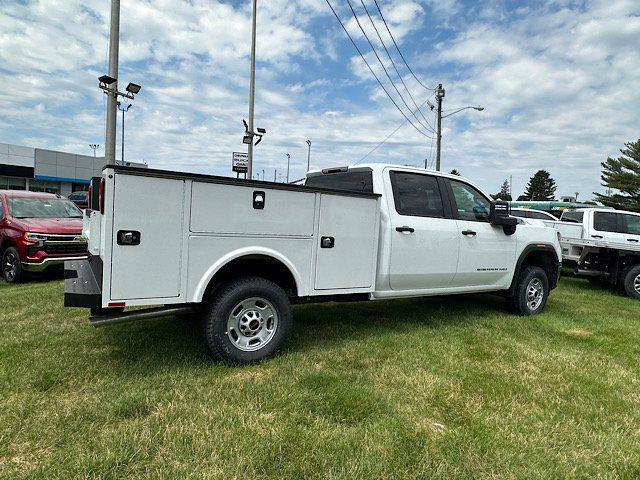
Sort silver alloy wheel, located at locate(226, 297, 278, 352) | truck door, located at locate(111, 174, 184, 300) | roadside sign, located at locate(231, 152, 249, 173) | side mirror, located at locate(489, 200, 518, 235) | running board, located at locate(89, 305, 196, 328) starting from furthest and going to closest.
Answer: roadside sign, located at locate(231, 152, 249, 173), side mirror, located at locate(489, 200, 518, 235), silver alloy wheel, located at locate(226, 297, 278, 352), running board, located at locate(89, 305, 196, 328), truck door, located at locate(111, 174, 184, 300)

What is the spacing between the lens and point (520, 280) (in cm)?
649

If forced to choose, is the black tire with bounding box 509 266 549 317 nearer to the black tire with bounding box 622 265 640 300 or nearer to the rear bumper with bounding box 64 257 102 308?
the black tire with bounding box 622 265 640 300

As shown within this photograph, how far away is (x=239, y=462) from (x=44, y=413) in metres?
1.48

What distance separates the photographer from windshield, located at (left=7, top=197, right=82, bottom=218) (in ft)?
29.1

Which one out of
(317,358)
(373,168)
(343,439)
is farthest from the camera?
(373,168)

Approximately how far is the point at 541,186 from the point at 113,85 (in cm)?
9798

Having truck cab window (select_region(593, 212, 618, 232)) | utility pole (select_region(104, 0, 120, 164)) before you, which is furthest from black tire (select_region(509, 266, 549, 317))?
utility pole (select_region(104, 0, 120, 164))

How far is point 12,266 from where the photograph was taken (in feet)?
27.1

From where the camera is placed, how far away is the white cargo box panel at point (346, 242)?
4.36 metres

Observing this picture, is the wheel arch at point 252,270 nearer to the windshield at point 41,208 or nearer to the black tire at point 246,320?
the black tire at point 246,320

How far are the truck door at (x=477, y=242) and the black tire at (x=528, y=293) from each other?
43cm

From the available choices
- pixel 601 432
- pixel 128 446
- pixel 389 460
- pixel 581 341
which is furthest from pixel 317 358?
pixel 581 341

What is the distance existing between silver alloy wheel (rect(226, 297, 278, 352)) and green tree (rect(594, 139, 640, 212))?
161 feet

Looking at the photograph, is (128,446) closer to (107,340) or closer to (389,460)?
(389,460)
